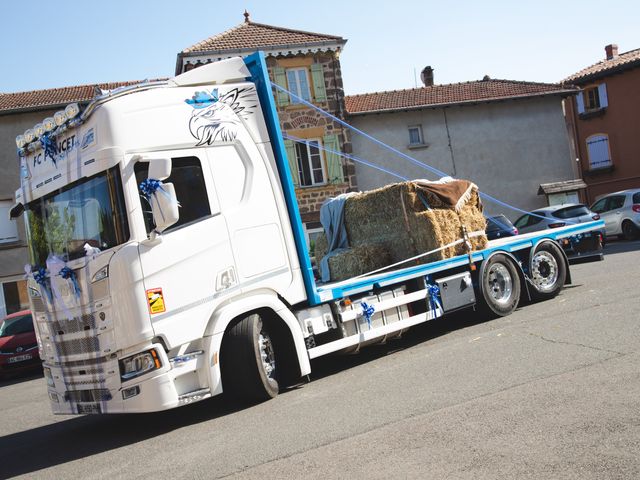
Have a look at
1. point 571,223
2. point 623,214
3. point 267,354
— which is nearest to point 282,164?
point 267,354

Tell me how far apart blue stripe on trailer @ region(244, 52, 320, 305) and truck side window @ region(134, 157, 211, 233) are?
1.06 metres

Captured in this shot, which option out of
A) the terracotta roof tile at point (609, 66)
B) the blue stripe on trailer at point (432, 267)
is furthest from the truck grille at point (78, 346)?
the terracotta roof tile at point (609, 66)

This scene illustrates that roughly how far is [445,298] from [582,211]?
12.5 metres

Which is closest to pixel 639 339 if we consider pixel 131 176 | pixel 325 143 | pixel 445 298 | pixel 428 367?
pixel 428 367

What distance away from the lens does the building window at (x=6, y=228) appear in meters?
29.3

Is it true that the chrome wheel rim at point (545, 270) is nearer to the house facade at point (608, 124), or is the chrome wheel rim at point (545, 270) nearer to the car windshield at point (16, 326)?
the car windshield at point (16, 326)

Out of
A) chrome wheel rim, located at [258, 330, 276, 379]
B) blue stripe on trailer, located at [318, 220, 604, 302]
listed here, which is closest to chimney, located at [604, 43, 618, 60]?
blue stripe on trailer, located at [318, 220, 604, 302]

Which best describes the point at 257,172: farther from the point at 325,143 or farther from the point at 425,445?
the point at 325,143

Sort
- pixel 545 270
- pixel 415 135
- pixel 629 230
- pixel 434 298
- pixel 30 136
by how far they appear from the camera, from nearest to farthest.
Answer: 1. pixel 30 136
2. pixel 434 298
3. pixel 545 270
4. pixel 629 230
5. pixel 415 135

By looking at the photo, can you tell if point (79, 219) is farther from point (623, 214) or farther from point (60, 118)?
A: point (623, 214)

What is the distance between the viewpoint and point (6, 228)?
29.5 metres

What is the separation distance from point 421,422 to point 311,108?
80.2 feet

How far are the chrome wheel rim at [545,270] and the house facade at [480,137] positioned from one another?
1863 cm

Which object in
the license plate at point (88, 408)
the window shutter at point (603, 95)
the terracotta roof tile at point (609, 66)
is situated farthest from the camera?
the window shutter at point (603, 95)
